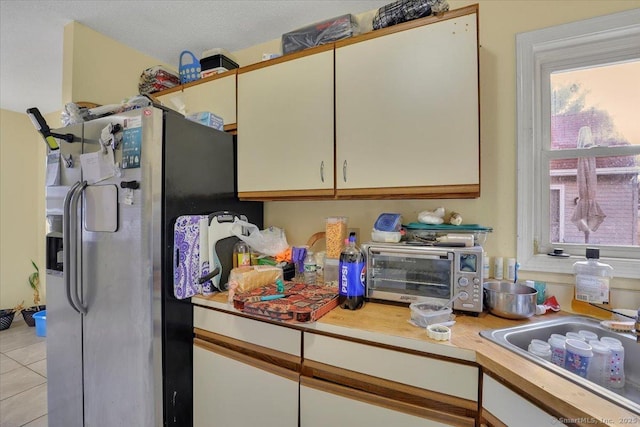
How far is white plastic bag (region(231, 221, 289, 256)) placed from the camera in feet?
5.14

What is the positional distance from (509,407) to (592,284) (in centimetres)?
73

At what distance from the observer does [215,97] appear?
68.3 inches

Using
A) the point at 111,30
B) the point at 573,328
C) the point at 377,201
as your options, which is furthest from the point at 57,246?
the point at 573,328

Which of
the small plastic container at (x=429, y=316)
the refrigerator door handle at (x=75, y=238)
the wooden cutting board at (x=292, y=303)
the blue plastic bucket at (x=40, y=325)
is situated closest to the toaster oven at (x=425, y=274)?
the small plastic container at (x=429, y=316)

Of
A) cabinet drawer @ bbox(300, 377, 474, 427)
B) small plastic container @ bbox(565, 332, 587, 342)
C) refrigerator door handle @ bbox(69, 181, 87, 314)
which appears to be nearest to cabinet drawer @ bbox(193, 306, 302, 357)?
cabinet drawer @ bbox(300, 377, 474, 427)

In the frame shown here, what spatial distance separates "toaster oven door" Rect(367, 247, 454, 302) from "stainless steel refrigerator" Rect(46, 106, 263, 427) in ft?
2.92

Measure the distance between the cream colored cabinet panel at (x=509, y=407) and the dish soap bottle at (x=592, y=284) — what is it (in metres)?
0.70

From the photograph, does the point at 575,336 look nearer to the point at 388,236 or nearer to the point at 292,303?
the point at 388,236

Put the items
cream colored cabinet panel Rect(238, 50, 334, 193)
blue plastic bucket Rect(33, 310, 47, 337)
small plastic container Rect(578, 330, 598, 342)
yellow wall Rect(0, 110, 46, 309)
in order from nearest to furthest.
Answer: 1. small plastic container Rect(578, 330, 598, 342)
2. cream colored cabinet panel Rect(238, 50, 334, 193)
3. blue plastic bucket Rect(33, 310, 47, 337)
4. yellow wall Rect(0, 110, 46, 309)

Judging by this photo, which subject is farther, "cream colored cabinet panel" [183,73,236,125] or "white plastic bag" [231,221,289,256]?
"cream colored cabinet panel" [183,73,236,125]

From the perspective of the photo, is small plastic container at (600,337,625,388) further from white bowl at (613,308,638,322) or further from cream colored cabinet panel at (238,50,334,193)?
cream colored cabinet panel at (238,50,334,193)

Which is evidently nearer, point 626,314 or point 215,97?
point 626,314

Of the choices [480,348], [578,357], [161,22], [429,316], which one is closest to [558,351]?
[578,357]

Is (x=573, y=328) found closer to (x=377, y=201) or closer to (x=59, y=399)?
(x=377, y=201)
